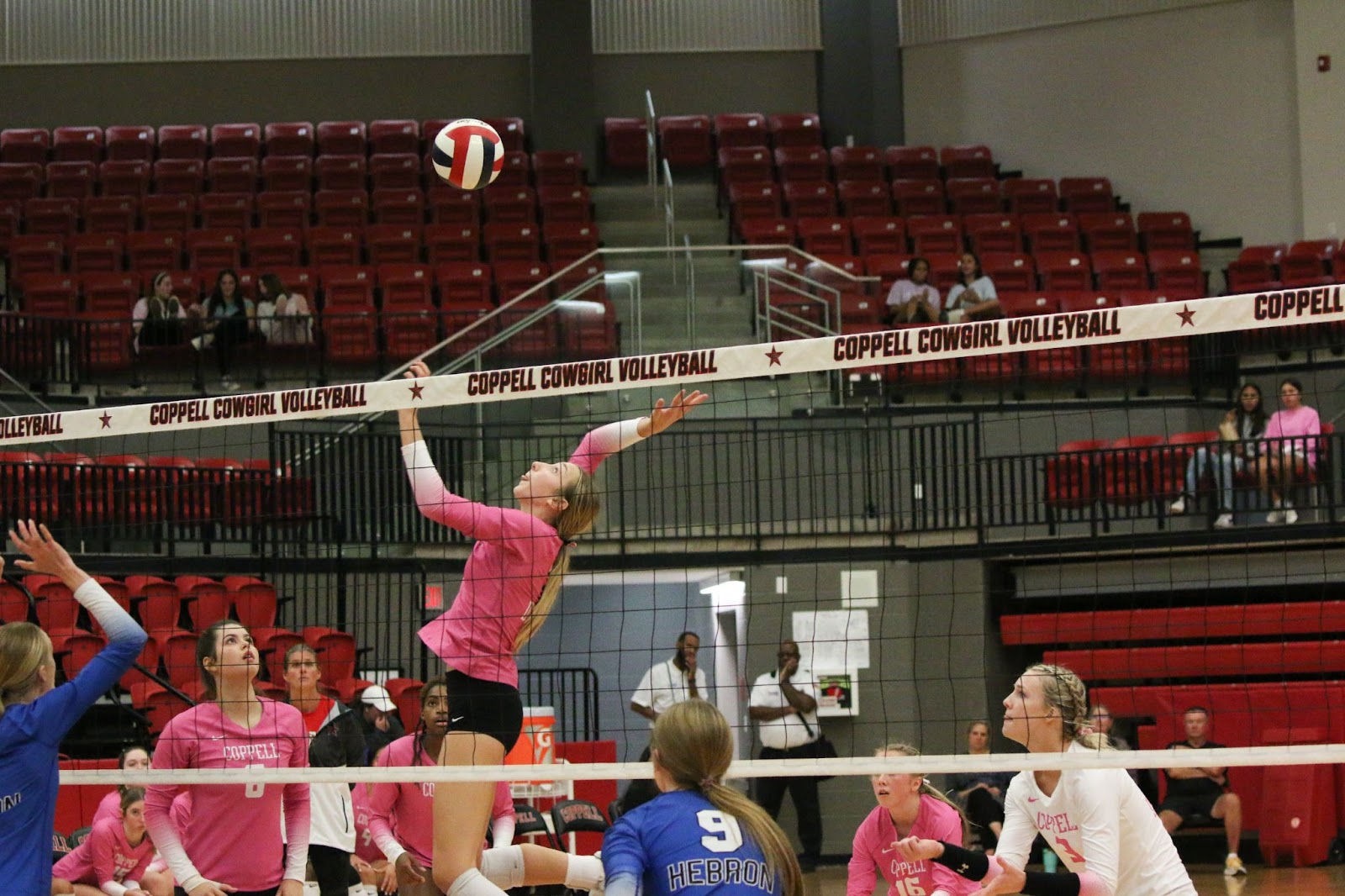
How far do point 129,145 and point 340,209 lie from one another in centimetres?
348

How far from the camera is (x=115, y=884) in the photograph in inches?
301

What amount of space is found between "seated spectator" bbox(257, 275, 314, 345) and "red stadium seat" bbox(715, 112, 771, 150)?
659 cm

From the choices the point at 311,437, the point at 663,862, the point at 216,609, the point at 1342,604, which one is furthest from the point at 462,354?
the point at 663,862

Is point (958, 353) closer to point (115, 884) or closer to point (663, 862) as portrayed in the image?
point (663, 862)

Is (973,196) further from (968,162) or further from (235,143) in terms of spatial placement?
(235,143)

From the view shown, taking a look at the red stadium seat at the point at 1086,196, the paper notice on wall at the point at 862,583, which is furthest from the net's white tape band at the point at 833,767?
the red stadium seat at the point at 1086,196

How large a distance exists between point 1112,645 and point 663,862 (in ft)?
32.8

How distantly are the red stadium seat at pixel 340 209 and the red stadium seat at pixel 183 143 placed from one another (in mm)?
2162

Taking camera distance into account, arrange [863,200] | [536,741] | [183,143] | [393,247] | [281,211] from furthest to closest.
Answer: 1. [183,143]
2. [863,200]
3. [281,211]
4. [393,247]
5. [536,741]

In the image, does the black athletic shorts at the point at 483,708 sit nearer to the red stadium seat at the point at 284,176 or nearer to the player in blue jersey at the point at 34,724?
the player in blue jersey at the point at 34,724

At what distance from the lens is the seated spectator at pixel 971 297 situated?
14.4 metres

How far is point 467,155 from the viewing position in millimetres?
8047

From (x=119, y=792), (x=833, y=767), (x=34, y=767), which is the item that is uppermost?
(x=34, y=767)

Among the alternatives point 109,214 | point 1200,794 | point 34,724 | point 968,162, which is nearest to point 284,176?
point 109,214
